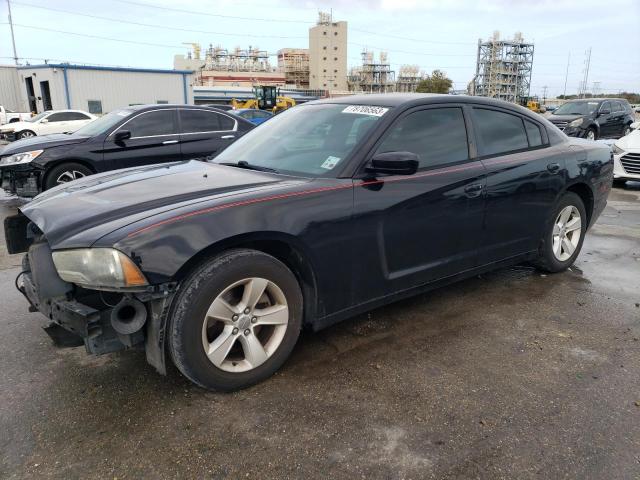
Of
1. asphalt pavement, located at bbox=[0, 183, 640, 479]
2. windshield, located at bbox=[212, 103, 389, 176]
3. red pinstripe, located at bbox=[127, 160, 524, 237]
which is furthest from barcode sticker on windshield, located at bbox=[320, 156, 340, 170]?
asphalt pavement, located at bbox=[0, 183, 640, 479]

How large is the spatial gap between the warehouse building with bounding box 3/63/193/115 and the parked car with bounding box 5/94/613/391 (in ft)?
95.2

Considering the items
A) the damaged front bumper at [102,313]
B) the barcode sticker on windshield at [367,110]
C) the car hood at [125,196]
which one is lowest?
the damaged front bumper at [102,313]

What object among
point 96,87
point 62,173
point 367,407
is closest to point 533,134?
point 367,407

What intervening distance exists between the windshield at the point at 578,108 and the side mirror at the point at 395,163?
17177 millimetres

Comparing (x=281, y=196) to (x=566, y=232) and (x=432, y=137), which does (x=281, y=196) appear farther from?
(x=566, y=232)

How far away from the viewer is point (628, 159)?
9781mm

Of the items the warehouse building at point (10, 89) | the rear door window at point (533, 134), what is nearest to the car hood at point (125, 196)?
the rear door window at point (533, 134)

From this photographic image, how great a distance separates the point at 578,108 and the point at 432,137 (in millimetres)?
16973

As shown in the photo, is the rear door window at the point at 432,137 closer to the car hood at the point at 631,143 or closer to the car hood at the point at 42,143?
the car hood at the point at 42,143

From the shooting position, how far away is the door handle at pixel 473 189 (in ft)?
11.3

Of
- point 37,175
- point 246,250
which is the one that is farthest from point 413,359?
point 37,175

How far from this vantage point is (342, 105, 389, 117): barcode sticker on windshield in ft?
10.6

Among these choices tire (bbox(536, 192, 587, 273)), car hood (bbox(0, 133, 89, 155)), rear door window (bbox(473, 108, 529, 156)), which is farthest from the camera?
car hood (bbox(0, 133, 89, 155))

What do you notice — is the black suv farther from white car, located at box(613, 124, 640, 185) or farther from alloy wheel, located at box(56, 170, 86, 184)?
alloy wheel, located at box(56, 170, 86, 184)
